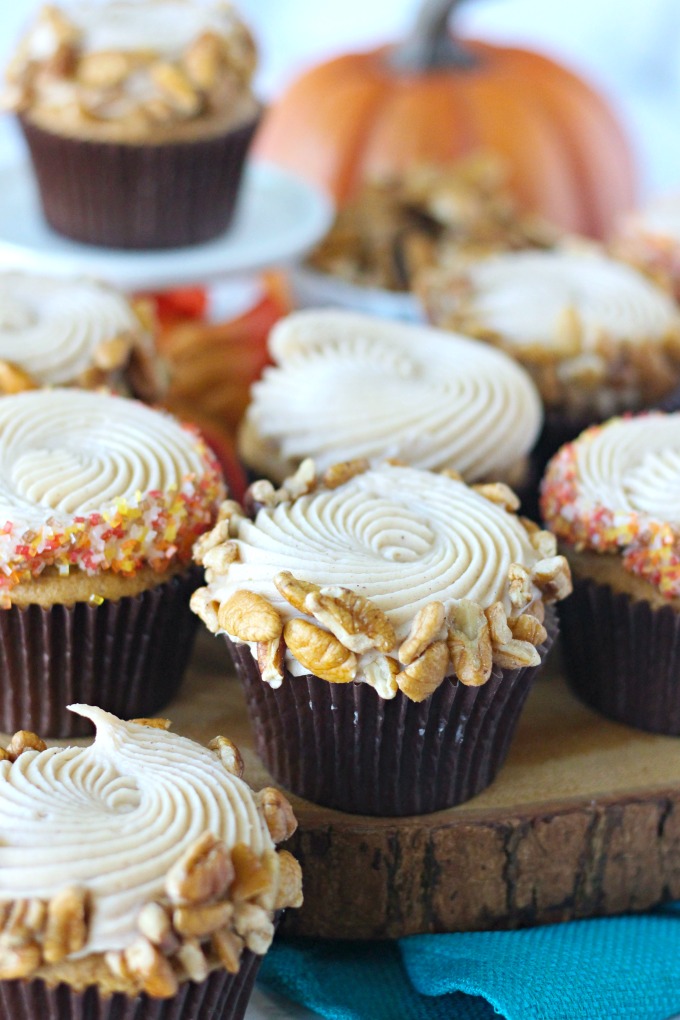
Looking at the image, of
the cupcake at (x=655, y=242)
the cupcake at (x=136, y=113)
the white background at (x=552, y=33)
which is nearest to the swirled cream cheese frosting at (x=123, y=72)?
the cupcake at (x=136, y=113)

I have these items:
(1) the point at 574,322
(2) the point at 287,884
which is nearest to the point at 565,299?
(1) the point at 574,322

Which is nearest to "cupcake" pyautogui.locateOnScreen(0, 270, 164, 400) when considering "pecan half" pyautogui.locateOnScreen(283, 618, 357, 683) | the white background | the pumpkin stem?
"pecan half" pyautogui.locateOnScreen(283, 618, 357, 683)

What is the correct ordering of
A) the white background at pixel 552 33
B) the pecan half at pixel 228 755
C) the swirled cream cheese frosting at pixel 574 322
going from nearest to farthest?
the pecan half at pixel 228 755 → the swirled cream cheese frosting at pixel 574 322 → the white background at pixel 552 33

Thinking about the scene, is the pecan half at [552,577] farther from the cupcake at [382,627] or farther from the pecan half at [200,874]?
the pecan half at [200,874]

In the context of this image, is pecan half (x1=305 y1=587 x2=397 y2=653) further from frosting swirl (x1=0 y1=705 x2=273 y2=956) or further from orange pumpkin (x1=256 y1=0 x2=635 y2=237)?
orange pumpkin (x1=256 y1=0 x2=635 y2=237)

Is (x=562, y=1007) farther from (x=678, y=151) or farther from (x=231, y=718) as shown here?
(x=678, y=151)
